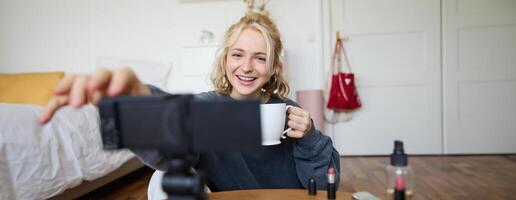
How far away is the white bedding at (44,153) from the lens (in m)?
1.17

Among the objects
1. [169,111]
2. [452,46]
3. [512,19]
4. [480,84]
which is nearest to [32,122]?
[169,111]

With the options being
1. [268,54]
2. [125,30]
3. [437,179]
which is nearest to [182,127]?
[268,54]

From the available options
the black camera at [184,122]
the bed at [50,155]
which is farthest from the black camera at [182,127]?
the bed at [50,155]

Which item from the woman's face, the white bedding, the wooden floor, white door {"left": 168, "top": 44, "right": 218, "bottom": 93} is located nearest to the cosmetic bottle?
the woman's face

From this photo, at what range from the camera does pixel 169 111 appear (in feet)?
0.69

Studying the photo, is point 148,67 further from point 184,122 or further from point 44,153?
point 184,122

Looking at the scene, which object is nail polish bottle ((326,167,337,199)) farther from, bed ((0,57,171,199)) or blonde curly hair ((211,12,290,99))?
bed ((0,57,171,199))

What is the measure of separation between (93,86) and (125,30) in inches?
117

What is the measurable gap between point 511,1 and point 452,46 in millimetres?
540

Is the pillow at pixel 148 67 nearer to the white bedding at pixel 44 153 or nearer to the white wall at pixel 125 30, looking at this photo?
the white wall at pixel 125 30

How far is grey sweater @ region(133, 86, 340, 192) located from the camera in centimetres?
66

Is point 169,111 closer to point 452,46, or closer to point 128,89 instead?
point 128,89

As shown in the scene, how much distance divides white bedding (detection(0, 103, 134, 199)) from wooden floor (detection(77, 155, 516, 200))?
16.2 inches

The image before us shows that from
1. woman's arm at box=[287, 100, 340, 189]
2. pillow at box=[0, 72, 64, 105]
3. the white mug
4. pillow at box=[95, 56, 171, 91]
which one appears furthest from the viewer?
pillow at box=[95, 56, 171, 91]
